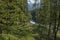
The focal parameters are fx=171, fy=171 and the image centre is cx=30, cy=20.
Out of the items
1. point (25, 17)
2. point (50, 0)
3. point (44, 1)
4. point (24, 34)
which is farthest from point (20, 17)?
point (44, 1)

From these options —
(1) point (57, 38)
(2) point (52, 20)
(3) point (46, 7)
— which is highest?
(3) point (46, 7)

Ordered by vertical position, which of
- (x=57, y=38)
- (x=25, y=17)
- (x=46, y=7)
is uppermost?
(x=25, y=17)

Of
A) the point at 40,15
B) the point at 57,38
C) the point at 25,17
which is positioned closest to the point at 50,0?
the point at 40,15

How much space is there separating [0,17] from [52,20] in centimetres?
787

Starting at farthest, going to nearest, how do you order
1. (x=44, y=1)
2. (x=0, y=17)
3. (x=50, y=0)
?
(x=44, y=1)
(x=50, y=0)
(x=0, y=17)

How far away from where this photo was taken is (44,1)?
10.6m

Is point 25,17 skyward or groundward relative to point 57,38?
skyward

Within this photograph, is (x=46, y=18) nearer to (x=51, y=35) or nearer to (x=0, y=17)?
(x=51, y=35)

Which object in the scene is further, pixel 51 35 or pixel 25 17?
pixel 51 35

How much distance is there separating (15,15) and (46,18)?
26.9ft

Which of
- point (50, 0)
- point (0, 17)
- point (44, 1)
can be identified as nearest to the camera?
point (0, 17)

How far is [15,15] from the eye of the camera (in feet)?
7.62

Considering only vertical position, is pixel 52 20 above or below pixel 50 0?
below

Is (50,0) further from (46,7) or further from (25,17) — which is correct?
(25,17)
